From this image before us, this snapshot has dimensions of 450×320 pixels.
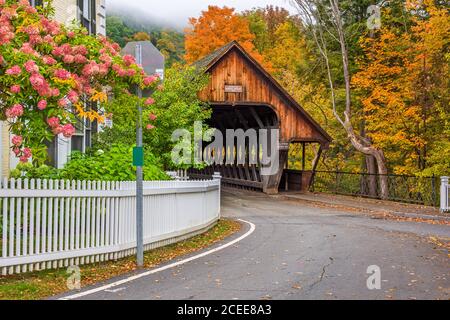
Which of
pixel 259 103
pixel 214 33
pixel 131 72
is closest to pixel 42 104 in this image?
pixel 131 72

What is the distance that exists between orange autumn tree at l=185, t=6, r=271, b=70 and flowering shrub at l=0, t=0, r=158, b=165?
4618 cm

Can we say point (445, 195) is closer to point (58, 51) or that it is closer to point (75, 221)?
point (75, 221)

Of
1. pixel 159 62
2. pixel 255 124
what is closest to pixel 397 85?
pixel 255 124

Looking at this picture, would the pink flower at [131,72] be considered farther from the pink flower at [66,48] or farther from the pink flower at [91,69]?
the pink flower at [66,48]

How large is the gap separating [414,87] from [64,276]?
23.9 m

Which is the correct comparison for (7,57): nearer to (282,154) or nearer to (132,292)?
(132,292)

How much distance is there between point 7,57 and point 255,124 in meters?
30.0

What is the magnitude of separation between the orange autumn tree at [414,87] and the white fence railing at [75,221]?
18.7 metres

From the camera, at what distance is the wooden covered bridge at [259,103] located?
3172 cm

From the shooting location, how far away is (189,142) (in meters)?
22.6

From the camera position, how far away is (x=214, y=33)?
5750cm

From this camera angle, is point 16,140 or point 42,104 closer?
point 42,104

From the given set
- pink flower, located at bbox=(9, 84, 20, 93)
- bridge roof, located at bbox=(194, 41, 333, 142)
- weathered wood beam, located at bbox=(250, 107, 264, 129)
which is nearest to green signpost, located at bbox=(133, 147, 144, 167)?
pink flower, located at bbox=(9, 84, 20, 93)
